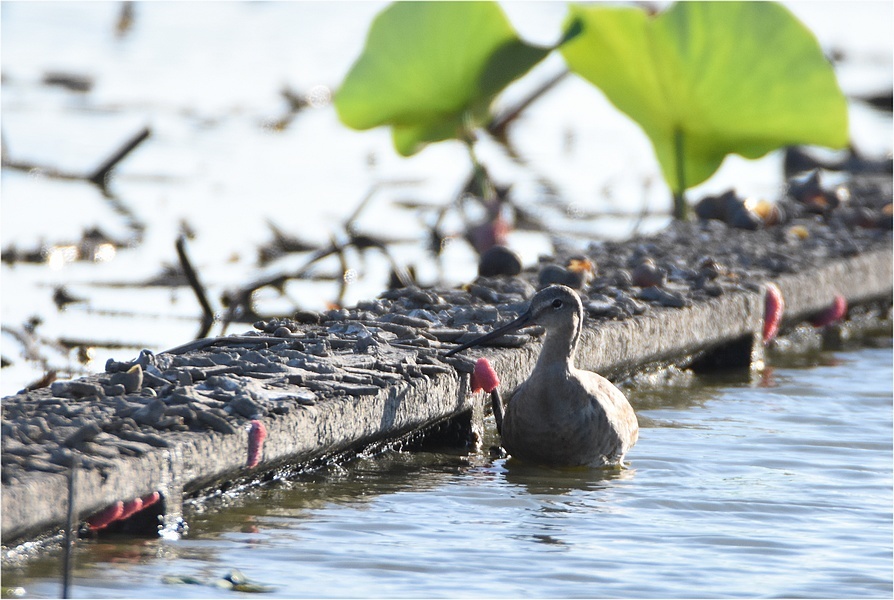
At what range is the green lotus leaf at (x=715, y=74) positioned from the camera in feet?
30.2

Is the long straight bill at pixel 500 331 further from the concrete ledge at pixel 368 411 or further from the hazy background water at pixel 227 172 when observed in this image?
the hazy background water at pixel 227 172

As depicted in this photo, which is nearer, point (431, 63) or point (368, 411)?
point (368, 411)

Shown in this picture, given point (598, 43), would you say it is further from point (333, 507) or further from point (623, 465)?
point (333, 507)

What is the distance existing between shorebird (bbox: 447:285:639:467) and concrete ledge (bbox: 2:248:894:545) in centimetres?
26

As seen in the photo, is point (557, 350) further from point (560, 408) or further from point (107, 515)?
point (107, 515)

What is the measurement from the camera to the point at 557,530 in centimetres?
507

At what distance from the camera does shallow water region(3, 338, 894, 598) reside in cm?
447

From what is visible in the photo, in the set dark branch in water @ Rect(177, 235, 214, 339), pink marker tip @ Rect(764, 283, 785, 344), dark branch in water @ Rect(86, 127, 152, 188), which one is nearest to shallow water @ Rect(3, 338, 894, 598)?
pink marker tip @ Rect(764, 283, 785, 344)

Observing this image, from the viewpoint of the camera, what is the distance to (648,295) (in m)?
7.56

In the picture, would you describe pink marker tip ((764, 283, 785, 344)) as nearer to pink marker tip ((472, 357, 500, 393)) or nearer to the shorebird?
the shorebird

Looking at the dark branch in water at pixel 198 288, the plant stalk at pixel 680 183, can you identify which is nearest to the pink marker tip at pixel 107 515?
the dark branch in water at pixel 198 288

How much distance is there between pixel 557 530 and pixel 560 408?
0.87 m

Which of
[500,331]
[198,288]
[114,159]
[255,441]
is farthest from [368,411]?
[114,159]

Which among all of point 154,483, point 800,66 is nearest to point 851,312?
point 800,66
